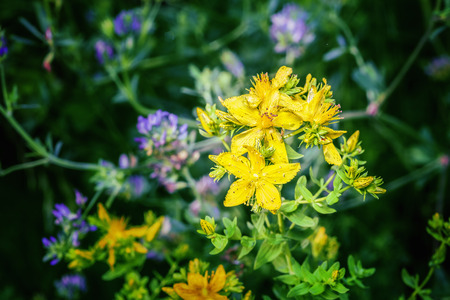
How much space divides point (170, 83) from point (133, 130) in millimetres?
361

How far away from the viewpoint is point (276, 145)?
915mm

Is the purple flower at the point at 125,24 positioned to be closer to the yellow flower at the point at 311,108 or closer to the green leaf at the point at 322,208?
the yellow flower at the point at 311,108

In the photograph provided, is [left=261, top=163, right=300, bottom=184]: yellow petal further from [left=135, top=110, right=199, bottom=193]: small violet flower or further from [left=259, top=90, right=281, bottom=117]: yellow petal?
[left=135, top=110, right=199, bottom=193]: small violet flower

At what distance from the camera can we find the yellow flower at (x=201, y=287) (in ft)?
3.11

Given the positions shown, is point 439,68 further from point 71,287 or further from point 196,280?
point 71,287

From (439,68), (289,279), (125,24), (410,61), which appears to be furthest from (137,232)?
(439,68)

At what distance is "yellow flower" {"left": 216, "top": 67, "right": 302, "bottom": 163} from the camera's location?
0.91 m

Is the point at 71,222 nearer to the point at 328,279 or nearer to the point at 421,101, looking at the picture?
the point at 328,279

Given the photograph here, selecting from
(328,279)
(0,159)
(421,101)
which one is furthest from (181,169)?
(421,101)

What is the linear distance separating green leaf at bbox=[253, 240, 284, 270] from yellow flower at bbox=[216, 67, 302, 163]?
0.74 ft

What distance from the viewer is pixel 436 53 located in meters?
2.35

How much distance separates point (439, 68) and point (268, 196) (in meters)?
1.78

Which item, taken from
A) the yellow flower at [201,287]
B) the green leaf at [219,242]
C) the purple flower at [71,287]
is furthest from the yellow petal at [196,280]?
the purple flower at [71,287]

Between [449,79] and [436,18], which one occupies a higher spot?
[436,18]
